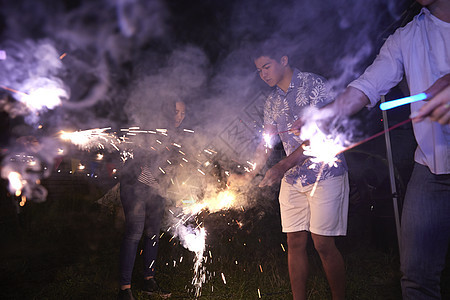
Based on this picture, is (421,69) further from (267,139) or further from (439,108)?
(267,139)

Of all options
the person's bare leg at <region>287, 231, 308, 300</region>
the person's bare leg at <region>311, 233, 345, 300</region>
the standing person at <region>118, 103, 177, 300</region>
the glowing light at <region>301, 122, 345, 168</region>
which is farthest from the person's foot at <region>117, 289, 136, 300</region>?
the glowing light at <region>301, 122, 345, 168</region>

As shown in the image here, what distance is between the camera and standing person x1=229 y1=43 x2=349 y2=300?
2.60 m

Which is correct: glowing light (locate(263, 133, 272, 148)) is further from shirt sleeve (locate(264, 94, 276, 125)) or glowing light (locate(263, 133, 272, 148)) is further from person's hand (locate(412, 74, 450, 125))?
person's hand (locate(412, 74, 450, 125))

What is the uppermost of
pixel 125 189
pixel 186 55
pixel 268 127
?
pixel 186 55

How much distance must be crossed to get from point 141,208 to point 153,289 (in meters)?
0.99

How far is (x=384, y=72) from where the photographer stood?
6.30 feet

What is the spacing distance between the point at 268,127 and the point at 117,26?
420 centimetres

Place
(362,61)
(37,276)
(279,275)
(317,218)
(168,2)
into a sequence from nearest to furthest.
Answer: (317,218) < (279,275) < (37,276) < (362,61) < (168,2)

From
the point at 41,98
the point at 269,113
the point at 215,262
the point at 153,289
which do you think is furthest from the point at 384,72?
the point at 41,98

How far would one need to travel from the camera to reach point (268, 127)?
3.23 metres

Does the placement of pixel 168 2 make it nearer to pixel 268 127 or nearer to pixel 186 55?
pixel 186 55

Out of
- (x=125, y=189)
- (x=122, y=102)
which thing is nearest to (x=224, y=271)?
(x=125, y=189)

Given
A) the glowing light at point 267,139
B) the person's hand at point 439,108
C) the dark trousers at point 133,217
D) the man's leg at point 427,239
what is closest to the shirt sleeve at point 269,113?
the glowing light at point 267,139

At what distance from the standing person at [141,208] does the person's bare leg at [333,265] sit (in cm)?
178
